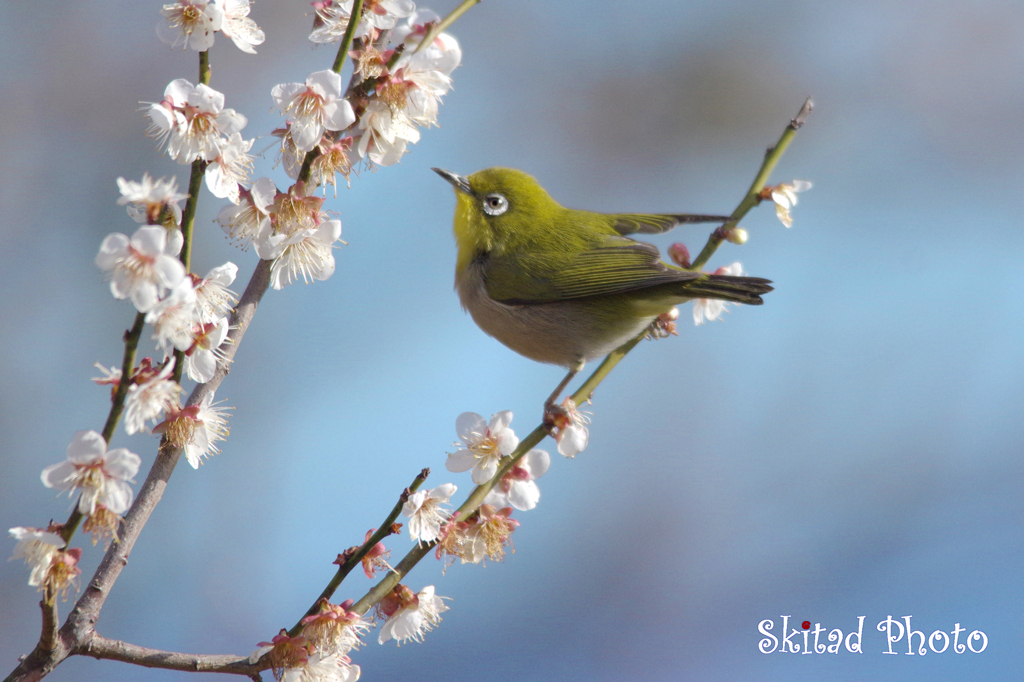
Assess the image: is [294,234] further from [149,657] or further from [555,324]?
[555,324]

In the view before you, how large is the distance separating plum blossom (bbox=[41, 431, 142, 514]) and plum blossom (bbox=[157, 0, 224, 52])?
0.74 meters

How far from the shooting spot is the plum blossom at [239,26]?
1486 millimetres

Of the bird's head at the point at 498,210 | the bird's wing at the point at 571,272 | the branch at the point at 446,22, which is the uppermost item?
the bird's head at the point at 498,210

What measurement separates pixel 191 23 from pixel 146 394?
0.73 meters

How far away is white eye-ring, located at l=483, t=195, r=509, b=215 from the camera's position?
3.03 m

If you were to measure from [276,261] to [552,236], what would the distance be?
5.08ft

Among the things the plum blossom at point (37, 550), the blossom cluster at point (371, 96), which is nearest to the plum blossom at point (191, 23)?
the blossom cluster at point (371, 96)

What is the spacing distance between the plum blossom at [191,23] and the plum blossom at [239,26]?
3cm

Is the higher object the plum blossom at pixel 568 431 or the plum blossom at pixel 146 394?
the plum blossom at pixel 568 431

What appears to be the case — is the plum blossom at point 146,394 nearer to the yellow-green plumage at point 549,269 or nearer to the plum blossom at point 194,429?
the plum blossom at point 194,429

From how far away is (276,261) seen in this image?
1525 mm

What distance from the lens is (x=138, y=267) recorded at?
3.76 ft

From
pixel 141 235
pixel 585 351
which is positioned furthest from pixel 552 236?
pixel 141 235

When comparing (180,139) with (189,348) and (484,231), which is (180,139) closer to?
(189,348)
